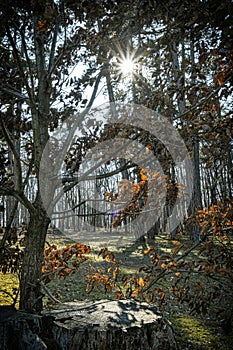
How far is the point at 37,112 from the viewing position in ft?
8.89

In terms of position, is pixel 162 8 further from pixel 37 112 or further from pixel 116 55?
pixel 37 112

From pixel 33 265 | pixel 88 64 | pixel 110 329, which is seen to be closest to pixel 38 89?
pixel 88 64

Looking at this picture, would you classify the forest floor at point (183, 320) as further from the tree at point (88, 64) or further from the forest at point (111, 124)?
the tree at point (88, 64)

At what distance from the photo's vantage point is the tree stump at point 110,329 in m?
2.08

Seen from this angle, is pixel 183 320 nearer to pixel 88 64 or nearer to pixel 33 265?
pixel 33 265

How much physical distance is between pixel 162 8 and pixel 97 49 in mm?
1006

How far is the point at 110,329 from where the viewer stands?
210cm

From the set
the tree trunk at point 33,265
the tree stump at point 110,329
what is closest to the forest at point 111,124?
the tree trunk at point 33,265

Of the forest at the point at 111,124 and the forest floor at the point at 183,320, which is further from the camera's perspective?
the forest floor at the point at 183,320

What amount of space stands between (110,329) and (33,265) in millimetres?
872

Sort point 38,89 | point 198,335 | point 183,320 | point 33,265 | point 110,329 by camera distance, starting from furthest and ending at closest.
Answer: point 183,320
point 198,335
point 38,89
point 33,265
point 110,329

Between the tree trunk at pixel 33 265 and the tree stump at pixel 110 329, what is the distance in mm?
200

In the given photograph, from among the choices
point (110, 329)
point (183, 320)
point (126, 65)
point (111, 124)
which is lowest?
point (183, 320)

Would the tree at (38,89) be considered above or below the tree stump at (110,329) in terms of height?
above
